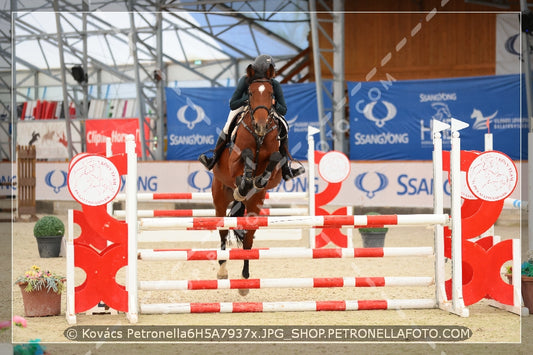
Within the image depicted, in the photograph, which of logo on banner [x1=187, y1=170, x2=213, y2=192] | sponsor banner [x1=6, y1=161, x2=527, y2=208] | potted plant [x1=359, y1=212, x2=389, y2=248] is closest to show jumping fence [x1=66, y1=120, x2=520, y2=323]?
potted plant [x1=359, y1=212, x2=389, y2=248]

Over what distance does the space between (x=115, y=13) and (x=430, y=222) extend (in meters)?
16.9

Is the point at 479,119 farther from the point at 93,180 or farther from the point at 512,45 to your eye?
the point at 93,180

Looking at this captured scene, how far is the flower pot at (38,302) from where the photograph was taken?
4512 millimetres

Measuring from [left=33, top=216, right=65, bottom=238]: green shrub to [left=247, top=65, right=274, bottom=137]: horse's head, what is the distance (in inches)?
157

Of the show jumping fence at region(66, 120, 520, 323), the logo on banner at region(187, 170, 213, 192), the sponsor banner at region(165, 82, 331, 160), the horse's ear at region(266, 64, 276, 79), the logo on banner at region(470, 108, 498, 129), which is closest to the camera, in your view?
the show jumping fence at region(66, 120, 520, 323)

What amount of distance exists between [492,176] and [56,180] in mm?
12046

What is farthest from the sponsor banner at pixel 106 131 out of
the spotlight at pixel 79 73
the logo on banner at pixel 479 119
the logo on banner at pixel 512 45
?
the logo on banner at pixel 512 45

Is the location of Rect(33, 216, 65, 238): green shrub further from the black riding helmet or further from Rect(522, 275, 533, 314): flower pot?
Rect(522, 275, 533, 314): flower pot

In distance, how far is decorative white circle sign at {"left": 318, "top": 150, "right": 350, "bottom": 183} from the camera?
305 inches

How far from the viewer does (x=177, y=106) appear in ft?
53.4

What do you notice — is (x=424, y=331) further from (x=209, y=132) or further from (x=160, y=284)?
(x=209, y=132)

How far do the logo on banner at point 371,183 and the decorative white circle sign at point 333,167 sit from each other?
15.1 feet

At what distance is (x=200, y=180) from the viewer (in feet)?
44.9

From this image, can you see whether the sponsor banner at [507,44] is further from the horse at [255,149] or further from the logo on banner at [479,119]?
the horse at [255,149]
